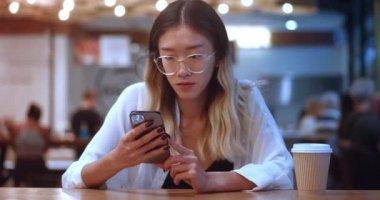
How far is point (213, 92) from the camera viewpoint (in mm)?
2141

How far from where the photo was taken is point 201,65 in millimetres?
1967

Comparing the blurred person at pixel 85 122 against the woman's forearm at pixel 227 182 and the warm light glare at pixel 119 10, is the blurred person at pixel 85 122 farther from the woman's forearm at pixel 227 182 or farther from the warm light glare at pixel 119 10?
the woman's forearm at pixel 227 182

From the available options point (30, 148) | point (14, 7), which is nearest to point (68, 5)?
point (14, 7)

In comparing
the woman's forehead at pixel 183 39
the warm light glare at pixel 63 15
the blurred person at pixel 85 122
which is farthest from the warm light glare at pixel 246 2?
the woman's forehead at pixel 183 39

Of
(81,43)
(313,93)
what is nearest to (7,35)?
(81,43)

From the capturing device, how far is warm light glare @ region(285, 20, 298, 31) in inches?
419

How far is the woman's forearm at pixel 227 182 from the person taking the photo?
1.90 meters

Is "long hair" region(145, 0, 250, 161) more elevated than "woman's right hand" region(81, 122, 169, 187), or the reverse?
"long hair" region(145, 0, 250, 161)

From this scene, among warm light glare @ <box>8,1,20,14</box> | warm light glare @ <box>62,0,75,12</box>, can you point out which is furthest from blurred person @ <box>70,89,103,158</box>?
warm light glare @ <box>8,1,20,14</box>

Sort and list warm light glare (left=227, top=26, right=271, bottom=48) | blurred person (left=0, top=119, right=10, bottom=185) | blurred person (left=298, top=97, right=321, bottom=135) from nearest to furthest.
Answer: blurred person (left=0, top=119, right=10, bottom=185) → blurred person (left=298, top=97, right=321, bottom=135) → warm light glare (left=227, top=26, right=271, bottom=48)

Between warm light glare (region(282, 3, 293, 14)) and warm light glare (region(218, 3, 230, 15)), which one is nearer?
warm light glare (region(218, 3, 230, 15))

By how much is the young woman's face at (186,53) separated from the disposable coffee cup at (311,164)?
309mm

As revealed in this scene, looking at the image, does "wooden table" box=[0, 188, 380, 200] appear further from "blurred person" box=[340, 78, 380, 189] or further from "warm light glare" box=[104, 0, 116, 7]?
"warm light glare" box=[104, 0, 116, 7]

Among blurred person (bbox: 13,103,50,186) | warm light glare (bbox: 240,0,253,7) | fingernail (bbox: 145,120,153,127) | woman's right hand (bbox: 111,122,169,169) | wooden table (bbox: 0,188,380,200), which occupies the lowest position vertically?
blurred person (bbox: 13,103,50,186)
